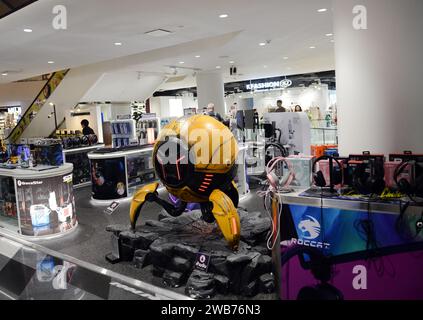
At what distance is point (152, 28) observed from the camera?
6.89 metres

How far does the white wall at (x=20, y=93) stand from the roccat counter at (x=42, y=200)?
12.7 m

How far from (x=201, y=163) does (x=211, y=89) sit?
11011 mm

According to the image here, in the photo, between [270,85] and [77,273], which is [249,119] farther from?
[270,85]

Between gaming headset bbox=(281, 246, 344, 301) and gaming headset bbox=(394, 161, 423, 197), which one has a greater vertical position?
gaming headset bbox=(394, 161, 423, 197)

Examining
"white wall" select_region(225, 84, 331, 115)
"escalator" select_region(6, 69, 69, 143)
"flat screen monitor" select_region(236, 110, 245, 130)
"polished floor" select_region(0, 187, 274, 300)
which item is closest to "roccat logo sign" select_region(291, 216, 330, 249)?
"polished floor" select_region(0, 187, 274, 300)

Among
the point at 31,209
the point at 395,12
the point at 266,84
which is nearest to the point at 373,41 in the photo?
the point at 395,12

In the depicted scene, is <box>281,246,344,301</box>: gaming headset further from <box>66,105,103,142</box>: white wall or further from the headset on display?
<box>66,105,103,142</box>: white wall

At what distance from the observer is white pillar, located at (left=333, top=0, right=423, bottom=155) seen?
11.5 feet

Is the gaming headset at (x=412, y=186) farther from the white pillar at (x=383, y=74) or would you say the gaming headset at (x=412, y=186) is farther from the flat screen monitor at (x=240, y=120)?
the flat screen monitor at (x=240, y=120)

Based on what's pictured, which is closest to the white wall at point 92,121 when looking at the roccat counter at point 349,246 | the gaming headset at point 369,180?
the roccat counter at point 349,246

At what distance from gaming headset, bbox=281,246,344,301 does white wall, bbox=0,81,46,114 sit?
55.6ft

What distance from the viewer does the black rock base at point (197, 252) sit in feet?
11.7

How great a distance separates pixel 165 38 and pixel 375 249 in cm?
633

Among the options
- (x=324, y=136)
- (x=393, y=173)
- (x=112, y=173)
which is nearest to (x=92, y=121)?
(x=112, y=173)
